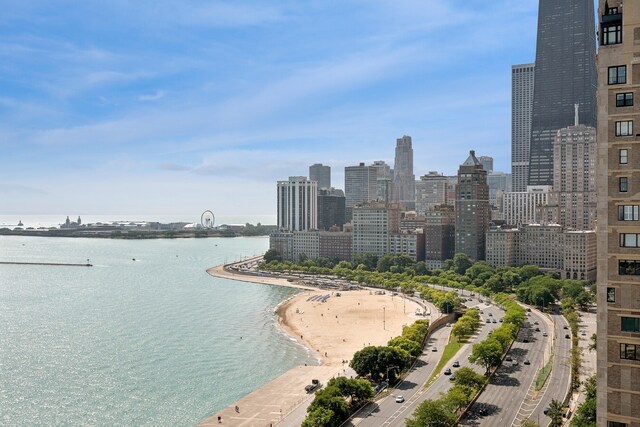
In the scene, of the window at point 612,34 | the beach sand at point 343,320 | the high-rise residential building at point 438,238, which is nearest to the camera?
the window at point 612,34

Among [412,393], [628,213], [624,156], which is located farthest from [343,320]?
[624,156]

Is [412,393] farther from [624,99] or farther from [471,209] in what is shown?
[471,209]

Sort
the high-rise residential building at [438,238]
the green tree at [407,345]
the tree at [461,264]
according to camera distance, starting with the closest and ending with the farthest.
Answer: the green tree at [407,345] < the tree at [461,264] < the high-rise residential building at [438,238]

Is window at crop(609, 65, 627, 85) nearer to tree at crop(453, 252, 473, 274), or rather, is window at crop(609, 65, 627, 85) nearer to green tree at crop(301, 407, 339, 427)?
green tree at crop(301, 407, 339, 427)

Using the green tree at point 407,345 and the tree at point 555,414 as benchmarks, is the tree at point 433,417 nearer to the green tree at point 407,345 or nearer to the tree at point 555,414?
the tree at point 555,414

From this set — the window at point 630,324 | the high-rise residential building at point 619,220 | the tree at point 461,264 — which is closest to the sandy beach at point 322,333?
the tree at point 461,264

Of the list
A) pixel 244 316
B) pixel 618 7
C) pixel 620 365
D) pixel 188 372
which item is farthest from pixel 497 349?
pixel 244 316
